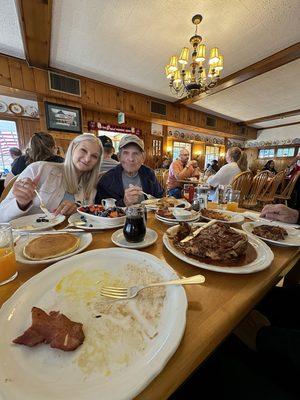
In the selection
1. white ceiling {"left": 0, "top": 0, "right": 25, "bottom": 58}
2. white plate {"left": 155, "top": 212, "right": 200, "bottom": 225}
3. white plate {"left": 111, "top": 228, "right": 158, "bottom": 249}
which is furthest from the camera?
white ceiling {"left": 0, "top": 0, "right": 25, "bottom": 58}

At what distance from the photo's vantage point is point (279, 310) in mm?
890

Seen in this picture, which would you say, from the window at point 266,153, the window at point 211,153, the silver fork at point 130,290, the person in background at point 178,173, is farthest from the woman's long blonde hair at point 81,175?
the window at point 266,153

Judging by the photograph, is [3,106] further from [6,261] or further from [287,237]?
[287,237]

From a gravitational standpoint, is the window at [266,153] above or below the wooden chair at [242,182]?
above

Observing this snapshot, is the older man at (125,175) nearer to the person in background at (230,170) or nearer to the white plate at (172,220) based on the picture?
the white plate at (172,220)

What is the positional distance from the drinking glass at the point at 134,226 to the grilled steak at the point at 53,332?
1.35 ft

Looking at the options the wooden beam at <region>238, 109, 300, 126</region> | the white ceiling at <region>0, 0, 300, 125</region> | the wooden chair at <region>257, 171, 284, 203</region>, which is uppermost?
the white ceiling at <region>0, 0, 300, 125</region>

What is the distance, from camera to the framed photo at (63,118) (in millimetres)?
3996

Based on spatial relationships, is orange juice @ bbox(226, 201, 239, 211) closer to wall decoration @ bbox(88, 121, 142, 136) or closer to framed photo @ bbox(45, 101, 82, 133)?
framed photo @ bbox(45, 101, 82, 133)

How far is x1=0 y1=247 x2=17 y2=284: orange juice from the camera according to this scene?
0.56 m

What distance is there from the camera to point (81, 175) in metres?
1.71

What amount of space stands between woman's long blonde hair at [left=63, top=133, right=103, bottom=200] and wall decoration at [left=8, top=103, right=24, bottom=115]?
4226 millimetres

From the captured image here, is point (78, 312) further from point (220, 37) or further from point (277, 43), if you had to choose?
point (277, 43)

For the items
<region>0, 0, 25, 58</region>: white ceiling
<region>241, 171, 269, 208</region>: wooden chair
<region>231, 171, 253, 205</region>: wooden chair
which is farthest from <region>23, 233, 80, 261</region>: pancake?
<region>241, 171, 269, 208</region>: wooden chair
